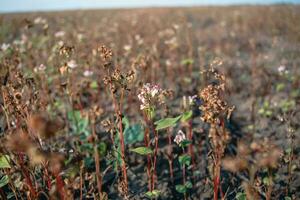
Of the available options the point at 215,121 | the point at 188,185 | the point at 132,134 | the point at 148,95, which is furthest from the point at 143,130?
the point at 215,121

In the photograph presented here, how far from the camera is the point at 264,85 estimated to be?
18.0ft

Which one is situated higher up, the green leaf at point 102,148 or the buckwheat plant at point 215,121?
the buckwheat plant at point 215,121

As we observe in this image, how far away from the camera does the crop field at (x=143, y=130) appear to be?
7.10ft

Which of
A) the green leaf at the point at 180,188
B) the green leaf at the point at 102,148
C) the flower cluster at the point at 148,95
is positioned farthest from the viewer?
the green leaf at the point at 102,148

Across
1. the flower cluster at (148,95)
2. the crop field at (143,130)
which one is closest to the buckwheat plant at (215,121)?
the crop field at (143,130)

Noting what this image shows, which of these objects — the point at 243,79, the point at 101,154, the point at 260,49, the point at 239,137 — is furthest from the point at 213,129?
the point at 260,49

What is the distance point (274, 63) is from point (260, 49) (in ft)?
5.76

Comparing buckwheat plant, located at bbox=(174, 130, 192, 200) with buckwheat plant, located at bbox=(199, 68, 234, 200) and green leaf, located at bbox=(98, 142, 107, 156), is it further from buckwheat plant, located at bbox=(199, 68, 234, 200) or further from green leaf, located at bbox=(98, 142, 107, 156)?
green leaf, located at bbox=(98, 142, 107, 156)

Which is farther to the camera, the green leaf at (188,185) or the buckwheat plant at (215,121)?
the green leaf at (188,185)

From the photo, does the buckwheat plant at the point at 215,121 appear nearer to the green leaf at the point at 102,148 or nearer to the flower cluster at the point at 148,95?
the flower cluster at the point at 148,95

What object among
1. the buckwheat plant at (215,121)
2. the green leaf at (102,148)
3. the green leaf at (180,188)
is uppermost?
the buckwheat plant at (215,121)

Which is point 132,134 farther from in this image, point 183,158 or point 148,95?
point 148,95

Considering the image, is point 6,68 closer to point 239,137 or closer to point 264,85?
point 239,137

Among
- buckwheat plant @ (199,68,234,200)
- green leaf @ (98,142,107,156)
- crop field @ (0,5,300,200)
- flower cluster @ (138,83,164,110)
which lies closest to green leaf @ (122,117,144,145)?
crop field @ (0,5,300,200)
